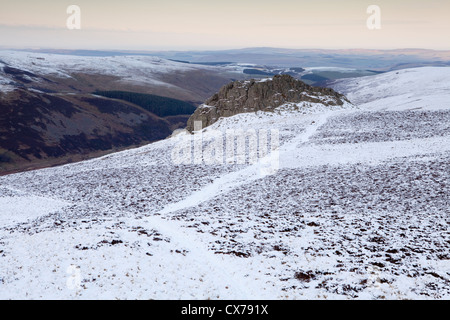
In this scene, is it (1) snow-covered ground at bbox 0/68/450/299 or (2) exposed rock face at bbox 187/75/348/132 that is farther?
(2) exposed rock face at bbox 187/75/348/132

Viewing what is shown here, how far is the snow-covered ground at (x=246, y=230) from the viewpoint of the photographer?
1346cm

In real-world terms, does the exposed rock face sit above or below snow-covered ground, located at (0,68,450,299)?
above

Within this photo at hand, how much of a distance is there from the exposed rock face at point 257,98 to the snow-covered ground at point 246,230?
3488 cm

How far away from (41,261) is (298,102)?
68453mm

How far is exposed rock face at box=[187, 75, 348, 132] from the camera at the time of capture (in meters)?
74.1

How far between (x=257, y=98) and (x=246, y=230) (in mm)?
58520

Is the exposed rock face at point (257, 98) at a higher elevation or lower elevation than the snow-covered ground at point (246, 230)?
higher

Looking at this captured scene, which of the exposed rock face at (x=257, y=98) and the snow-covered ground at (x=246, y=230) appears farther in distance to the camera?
the exposed rock face at (x=257, y=98)

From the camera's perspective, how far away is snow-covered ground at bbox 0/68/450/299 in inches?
530

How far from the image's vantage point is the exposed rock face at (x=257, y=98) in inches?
2918

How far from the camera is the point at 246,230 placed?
65.1 ft

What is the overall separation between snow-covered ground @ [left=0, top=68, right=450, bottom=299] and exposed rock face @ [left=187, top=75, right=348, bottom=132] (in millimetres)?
34875
